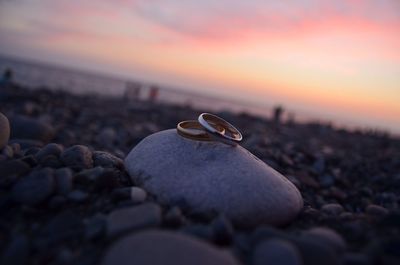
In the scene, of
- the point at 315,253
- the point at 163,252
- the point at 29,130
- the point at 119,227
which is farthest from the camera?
the point at 29,130

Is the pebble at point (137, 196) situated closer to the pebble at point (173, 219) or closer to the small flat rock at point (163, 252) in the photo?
the pebble at point (173, 219)

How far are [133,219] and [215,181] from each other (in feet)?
2.22

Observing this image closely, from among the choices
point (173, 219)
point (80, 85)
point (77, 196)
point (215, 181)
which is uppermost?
point (215, 181)

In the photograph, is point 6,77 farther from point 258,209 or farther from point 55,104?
point 258,209

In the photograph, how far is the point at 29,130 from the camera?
505cm

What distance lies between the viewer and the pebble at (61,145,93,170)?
8.03ft

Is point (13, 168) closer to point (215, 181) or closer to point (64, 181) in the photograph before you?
point (64, 181)

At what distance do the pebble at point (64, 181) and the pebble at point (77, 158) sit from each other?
11.8 inches

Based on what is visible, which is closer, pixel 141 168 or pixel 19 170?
pixel 19 170

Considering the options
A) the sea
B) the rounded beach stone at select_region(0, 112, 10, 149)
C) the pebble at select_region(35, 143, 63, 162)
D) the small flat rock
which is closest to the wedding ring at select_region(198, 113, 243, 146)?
the small flat rock

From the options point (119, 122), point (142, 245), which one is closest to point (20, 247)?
point (142, 245)

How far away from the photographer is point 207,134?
2516 mm

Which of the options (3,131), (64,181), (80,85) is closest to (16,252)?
(64,181)

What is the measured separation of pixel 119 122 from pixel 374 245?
7477 mm
